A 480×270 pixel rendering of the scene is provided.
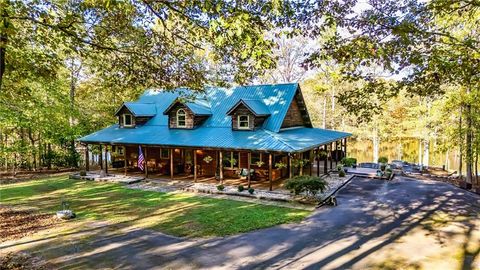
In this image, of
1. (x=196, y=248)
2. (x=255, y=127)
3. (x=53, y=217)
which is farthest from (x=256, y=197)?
(x=53, y=217)

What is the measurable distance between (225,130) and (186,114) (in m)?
3.34

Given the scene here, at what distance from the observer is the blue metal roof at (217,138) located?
57.3ft

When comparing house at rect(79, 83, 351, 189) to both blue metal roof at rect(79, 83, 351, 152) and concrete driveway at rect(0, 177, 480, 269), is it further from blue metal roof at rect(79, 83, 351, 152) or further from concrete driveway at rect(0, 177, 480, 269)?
concrete driveway at rect(0, 177, 480, 269)

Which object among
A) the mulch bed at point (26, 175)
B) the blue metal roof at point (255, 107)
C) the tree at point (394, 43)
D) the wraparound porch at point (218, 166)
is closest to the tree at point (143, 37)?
the tree at point (394, 43)

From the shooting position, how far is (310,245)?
9984mm

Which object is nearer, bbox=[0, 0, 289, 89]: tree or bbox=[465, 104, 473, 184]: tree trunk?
bbox=[0, 0, 289, 89]: tree

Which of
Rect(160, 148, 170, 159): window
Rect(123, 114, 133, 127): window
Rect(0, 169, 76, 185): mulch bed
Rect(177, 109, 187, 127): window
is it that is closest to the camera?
Rect(177, 109, 187, 127): window

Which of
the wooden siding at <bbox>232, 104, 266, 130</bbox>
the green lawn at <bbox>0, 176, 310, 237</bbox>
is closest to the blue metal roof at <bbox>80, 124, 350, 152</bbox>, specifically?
Answer: the wooden siding at <bbox>232, 104, 266, 130</bbox>

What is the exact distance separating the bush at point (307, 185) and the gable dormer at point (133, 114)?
13797 mm

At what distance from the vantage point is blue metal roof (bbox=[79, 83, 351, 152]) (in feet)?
59.7

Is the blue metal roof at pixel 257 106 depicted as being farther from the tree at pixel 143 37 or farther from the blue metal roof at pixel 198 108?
the tree at pixel 143 37

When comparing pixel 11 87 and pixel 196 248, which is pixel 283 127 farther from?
pixel 11 87

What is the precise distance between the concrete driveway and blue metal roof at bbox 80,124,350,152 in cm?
486

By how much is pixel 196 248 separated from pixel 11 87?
8988 millimetres
